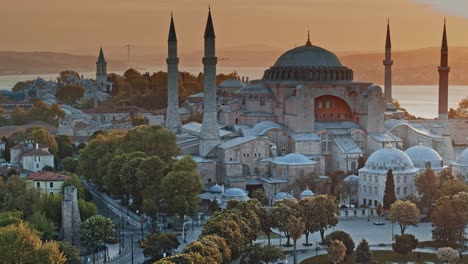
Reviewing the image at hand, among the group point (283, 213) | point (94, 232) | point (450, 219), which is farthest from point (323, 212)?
point (94, 232)

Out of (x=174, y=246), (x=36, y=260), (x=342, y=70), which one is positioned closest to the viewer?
(x=36, y=260)

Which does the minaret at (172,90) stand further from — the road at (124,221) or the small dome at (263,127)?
the road at (124,221)

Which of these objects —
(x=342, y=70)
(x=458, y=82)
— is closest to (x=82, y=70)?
(x=458, y=82)

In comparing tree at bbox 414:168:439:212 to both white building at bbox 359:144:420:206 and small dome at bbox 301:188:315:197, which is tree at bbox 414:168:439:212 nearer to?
white building at bbox 359:144:420:206

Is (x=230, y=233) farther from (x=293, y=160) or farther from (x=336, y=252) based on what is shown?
(x=293, y=160)

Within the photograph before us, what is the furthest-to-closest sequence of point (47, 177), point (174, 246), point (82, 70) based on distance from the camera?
point (82, 70) < point (47, 177) < point (174, 246)

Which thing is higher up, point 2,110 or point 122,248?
point 2,110

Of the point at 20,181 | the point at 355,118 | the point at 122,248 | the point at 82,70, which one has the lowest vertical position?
the point at 122,248

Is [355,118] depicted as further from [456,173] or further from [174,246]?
[174,246]
